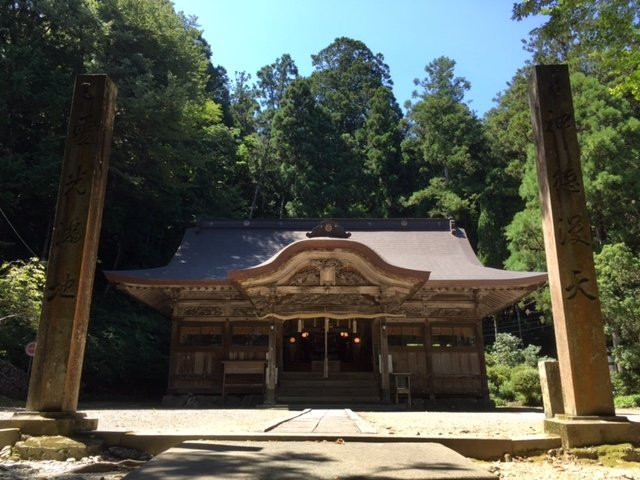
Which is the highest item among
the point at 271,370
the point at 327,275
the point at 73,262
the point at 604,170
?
the point at 604,170

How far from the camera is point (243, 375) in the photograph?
1253cm

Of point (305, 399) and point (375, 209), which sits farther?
point (375, 209)

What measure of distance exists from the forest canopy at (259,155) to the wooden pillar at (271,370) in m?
5.38

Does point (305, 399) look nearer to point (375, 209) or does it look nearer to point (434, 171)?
point (375, 209)

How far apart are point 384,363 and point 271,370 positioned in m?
2.73

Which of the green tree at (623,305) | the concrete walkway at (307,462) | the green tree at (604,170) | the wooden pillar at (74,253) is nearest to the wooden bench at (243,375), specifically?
the wooden pillar at (74,253)

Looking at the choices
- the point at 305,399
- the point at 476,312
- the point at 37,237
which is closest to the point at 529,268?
the point at 476,312

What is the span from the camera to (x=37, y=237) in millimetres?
18781

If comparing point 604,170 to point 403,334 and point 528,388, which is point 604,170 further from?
point 403,334

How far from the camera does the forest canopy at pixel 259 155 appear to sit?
14.3m

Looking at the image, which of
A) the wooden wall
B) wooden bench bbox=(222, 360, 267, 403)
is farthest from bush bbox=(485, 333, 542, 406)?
wooden bench bbox=(222, 360, 267, 403)

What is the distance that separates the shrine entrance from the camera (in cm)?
1560

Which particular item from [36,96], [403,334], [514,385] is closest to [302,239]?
A: [403,334]

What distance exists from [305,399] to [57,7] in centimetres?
1636
